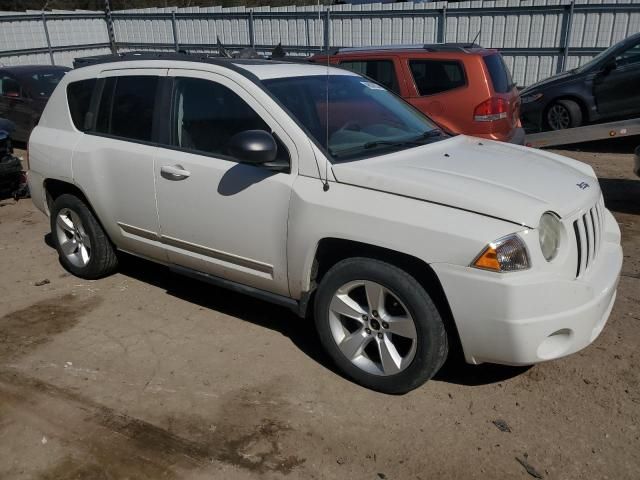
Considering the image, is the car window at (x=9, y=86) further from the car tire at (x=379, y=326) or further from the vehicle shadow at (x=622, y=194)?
the vehicle shadow at (x=622, y=194)

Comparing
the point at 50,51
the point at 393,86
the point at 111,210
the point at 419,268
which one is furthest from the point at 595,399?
the point at 50,51

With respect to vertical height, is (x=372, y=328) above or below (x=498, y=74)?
below

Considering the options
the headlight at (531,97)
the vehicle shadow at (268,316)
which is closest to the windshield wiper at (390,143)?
the vehicle shadow at (268,316)

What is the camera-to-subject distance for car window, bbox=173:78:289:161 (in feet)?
12.4

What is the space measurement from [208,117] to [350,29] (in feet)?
43.7

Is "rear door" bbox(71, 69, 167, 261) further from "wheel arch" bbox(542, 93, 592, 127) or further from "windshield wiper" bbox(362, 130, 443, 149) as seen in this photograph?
"wheel arch" bbox(542, 93, 592, 127)

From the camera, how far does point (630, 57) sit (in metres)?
10.1

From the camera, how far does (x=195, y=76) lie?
402 cm

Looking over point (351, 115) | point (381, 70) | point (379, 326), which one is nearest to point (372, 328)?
point (379, 326)

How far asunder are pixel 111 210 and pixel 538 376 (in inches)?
127

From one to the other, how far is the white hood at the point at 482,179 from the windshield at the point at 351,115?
19 cm

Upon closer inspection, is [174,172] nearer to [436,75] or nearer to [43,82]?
[436,75]

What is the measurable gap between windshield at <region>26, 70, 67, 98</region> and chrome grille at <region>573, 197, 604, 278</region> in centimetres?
967

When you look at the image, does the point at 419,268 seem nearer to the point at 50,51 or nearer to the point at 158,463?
the point at 158,463
